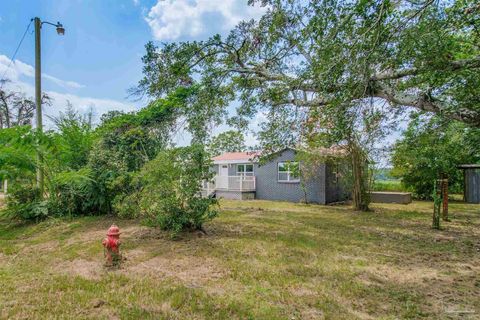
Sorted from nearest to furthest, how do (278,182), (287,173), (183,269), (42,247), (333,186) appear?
(183,269) → (42,247) → (333,186) → (287,173) → (278,182)

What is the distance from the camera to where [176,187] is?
5883 millimetres

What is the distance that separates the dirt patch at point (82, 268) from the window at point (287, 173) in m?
10.9

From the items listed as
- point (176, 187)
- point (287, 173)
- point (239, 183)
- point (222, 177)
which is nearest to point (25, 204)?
point (176, 187)

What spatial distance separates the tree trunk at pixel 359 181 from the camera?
11.7 meters

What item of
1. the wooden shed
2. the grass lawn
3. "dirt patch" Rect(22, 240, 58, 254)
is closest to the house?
the wooden shed

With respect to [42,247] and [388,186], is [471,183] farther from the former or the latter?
[42,247]

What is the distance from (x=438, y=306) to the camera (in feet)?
10.3

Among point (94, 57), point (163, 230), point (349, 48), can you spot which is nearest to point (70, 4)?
point (94, 57)

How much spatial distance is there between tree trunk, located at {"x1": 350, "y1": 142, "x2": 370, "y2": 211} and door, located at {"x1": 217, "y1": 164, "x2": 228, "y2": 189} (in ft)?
27.6

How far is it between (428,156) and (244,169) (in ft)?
34.3

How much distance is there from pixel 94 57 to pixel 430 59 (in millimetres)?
11352

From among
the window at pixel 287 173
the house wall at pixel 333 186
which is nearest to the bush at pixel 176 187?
the window at pixel 287 173

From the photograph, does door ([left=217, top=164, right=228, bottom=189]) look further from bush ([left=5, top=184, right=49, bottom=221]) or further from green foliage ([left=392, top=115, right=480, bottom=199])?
bush ([left=5, top=184, right=49, bottom=221])

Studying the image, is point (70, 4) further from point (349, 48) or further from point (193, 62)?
point (349, 48)
